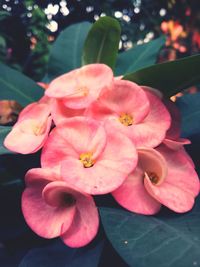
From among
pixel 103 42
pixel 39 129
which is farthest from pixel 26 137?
pixel 103 42

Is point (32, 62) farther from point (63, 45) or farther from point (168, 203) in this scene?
point (168, 203)

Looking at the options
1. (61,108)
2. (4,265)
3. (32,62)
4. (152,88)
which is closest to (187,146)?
(152,88)

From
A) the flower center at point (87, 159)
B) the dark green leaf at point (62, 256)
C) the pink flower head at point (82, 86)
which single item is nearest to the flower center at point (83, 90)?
the pink flower head at point (82, 86)

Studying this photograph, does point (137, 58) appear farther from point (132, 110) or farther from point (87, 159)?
point (87, 159)

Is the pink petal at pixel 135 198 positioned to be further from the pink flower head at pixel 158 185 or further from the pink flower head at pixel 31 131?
the pink flower head at pixel 31 131

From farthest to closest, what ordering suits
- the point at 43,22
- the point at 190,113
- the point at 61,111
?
the point at 43,22 → the point at 190,113 → the point at 61,111
